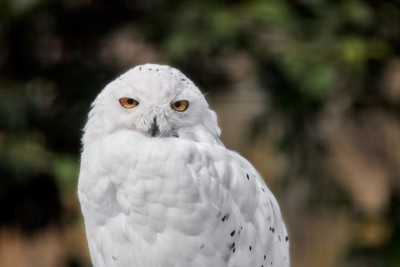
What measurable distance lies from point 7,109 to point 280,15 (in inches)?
61.8

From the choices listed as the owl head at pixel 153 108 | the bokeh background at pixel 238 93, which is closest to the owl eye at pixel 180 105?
the owl head at pixel 153 108

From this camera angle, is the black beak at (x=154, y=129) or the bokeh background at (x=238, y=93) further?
the bokeh background at (x=238, y=93)

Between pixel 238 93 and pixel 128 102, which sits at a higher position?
pixel 238 93

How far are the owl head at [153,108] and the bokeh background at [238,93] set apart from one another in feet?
8.99

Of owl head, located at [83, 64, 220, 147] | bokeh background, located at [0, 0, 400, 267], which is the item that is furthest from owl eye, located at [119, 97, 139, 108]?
bokeh background, located at [0, 0, 400, 267]

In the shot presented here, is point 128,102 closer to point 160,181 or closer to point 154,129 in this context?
point 154,129

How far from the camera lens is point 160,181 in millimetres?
2072

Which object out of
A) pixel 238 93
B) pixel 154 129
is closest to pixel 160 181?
pixel 154 129

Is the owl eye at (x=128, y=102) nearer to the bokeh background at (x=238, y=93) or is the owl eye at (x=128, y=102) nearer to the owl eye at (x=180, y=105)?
the owl eye at (x=180, y=105)

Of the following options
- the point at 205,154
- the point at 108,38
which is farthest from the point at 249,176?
the point at 108,38

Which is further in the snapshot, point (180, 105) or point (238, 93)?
point (238, 93)

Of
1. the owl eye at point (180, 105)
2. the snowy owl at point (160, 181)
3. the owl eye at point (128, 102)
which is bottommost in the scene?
the snowy owl at point (160, 181)

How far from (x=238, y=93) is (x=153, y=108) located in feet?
12.3

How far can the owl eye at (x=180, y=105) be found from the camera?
2104mm
